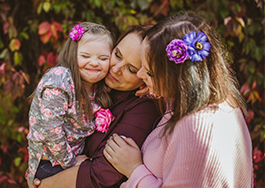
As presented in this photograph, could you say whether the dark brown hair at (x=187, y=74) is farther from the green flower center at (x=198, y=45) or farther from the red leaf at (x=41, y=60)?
the red leaf at (x=41, y=60)

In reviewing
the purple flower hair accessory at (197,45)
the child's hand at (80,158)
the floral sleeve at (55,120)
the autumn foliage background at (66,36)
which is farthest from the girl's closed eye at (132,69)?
the autumn foliage background at (66,36)

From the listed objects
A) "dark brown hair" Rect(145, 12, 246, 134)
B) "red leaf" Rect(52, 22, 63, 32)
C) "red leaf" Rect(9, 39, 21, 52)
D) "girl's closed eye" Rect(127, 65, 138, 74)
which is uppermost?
"dark brown hair" Rect(145, 12, 246, 134)

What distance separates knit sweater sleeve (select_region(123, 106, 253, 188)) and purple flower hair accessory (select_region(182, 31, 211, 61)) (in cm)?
28

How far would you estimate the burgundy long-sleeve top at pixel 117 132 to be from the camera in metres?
1.62

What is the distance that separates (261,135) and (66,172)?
6.63ft

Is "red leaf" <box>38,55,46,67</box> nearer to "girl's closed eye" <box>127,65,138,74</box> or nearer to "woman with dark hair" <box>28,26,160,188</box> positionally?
"woman with dark hair" <box>28,26,160,188</box>

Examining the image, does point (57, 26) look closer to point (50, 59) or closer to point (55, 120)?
point (50, 59)

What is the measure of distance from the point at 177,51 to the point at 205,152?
0.49m

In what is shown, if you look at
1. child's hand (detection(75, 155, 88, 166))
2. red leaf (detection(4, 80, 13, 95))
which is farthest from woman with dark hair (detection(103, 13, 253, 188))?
red leaf (detection(4, 80, 13, 95))

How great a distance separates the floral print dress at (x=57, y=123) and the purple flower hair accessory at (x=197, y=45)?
0.86 metres

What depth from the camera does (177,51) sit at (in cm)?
127

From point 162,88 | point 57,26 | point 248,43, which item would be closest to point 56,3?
point 57,26

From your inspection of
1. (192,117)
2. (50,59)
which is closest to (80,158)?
(192,117)

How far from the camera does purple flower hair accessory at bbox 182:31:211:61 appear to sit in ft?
4.26
